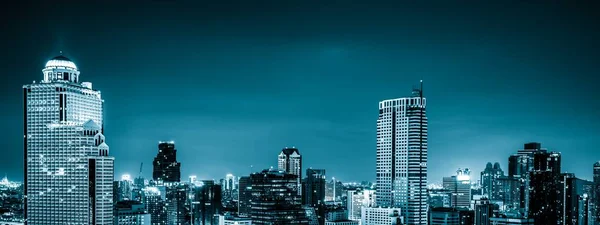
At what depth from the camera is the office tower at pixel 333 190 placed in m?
42.6

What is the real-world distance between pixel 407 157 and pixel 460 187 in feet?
44.3

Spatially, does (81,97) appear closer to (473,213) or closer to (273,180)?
(273,180)

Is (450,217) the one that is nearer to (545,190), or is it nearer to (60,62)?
(545,190)

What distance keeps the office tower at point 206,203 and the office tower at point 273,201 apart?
7.93 m

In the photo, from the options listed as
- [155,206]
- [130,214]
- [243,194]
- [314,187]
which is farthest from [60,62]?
[314,187]

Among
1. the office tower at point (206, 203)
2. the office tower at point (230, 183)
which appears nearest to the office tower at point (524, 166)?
the office tower at point (206, 203)

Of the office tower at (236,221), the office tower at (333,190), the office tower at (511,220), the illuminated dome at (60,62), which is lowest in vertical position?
the office tower at (333,190)

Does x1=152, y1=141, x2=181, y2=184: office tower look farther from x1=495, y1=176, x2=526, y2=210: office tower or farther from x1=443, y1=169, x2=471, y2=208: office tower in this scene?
x1=495, y1=176, x2=526, y2=210: office tower

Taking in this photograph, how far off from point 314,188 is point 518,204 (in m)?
12.3

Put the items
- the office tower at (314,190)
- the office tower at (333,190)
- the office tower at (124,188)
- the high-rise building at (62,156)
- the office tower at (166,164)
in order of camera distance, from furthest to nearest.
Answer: the office tower at (333,190) < the office tower at (166,164) < the office tower at (124,188) < the office tower at (314,190) < the high-rise building at (62,156)

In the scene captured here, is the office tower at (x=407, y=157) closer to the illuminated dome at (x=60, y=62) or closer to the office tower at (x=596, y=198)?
the office tower at (x=596, y=198)

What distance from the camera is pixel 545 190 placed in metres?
26.8

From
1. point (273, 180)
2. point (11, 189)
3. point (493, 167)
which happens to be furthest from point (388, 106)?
point (11, 189)

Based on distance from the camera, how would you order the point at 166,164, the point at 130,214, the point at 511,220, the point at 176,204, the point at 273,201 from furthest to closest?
1. the point at 166,164
2. the point at 176,204
3. the point at 130,214
4. the point at 273,201
5. the point at 511,220
